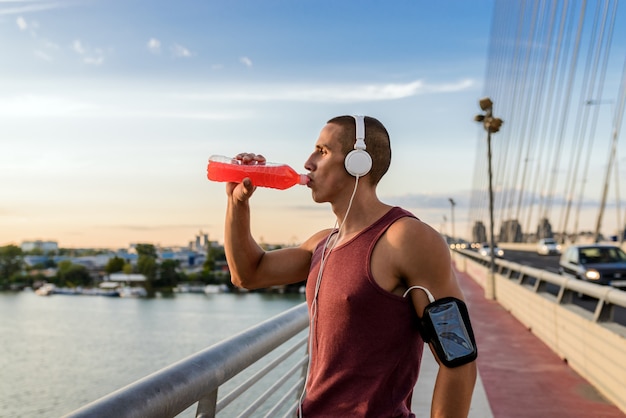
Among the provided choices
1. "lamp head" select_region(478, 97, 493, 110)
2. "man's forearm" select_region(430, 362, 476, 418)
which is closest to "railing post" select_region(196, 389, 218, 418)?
"man's forearm" select_region(430, 362, 476, 418)

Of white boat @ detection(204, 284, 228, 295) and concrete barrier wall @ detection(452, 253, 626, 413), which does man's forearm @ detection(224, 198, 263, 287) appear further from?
white boat @ detection(204, 284, 228, 295)

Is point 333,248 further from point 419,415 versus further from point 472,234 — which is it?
point 472,234

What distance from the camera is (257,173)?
222 centimetres

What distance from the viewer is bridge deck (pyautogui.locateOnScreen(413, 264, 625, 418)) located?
6773mm

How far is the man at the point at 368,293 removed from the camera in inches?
75.4

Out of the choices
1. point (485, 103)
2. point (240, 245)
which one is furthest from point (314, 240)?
point (485, 103)

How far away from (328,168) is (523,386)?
22.0 ft

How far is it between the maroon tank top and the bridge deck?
409cm

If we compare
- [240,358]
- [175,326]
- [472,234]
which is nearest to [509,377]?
[240,358]

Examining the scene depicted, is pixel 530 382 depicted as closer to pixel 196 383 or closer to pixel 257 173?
pixel 196 383

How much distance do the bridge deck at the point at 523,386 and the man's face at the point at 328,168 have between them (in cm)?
415

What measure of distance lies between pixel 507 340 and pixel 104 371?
322 ft

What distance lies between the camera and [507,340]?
1215 cm

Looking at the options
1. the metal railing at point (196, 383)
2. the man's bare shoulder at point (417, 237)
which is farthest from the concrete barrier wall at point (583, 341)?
the man's bare shoulder at point (417, 237)
